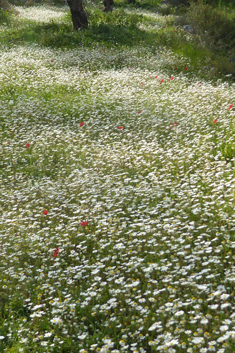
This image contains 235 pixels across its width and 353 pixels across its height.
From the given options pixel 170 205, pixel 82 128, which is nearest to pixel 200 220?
pixel 170 205

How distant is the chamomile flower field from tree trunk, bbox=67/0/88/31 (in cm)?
878

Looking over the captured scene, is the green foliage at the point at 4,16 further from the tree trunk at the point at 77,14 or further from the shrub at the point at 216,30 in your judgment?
the shrub at the point at 216,30

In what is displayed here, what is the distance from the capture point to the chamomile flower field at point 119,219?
3.46 m

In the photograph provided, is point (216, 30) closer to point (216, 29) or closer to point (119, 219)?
point (216, 29)

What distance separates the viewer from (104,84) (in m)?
11.5

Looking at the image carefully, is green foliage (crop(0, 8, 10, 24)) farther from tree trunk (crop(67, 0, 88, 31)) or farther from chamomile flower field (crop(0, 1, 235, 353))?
chamomile flower field (crop(0, 1, 235, 353))

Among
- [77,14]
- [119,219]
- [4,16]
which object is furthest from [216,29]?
[4,16]

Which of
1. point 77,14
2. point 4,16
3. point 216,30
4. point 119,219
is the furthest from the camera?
point 4,16

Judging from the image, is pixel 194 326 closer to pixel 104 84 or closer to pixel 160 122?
pixel 160 122

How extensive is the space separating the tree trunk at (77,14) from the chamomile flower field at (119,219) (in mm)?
8782

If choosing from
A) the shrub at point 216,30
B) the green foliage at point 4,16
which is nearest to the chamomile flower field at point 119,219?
the shrub at point 216,30

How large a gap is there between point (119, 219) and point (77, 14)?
16010 millimetres

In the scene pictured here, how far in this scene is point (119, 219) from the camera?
4938 millimetres

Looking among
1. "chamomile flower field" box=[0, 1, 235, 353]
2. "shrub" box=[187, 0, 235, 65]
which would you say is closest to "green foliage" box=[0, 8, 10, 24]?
"shrub" box=[187, 0, 235, 65]
